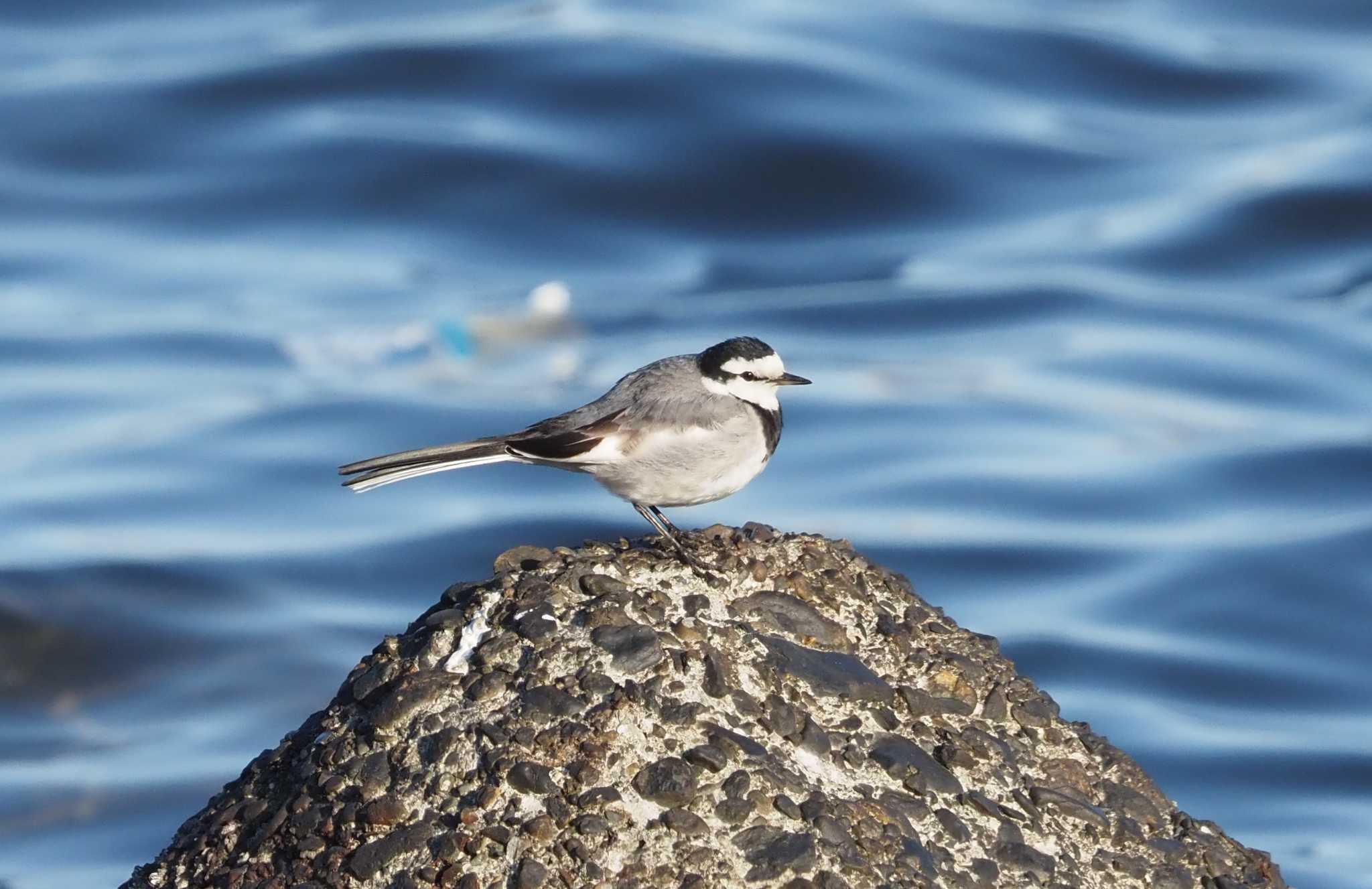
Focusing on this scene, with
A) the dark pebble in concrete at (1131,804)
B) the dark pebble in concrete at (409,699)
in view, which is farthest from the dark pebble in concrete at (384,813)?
the dark pebble in concrete at (1131,804)

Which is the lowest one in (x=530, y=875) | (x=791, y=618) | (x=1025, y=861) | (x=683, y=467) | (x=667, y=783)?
(x=530, y=875)

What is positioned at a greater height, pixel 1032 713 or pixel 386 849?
pixel 1032 713

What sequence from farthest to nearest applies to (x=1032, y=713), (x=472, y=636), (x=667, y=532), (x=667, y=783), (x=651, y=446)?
(x=651, y=446), (x=667, y=532), (x=1032, y=713), (x=472, y=636), (x=667, y=783)

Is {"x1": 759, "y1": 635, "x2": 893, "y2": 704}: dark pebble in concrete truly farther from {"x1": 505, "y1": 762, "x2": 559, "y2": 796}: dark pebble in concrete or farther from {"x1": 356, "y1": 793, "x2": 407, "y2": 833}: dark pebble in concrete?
{"x1": 356, "y1": 793, "x2": 407, "y2": 833}: dark pebble in concrete

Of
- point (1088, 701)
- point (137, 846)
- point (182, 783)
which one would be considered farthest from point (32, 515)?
point (1088, 701)

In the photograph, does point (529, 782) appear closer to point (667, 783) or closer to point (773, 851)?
point (667, 783)

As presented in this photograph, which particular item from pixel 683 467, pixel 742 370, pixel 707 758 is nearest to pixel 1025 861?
pixel 707 758
